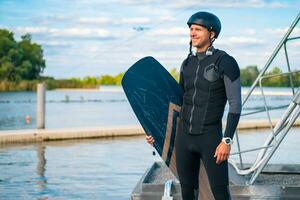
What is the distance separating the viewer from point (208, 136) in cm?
478

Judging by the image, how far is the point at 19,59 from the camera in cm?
12188

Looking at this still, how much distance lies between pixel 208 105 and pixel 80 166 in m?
7.51

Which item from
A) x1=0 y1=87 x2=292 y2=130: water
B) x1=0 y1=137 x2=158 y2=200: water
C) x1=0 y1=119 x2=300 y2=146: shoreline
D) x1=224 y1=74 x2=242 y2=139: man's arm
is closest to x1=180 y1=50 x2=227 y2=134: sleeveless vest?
x1=224 y1=74 x2=242 y2=139: man's arm

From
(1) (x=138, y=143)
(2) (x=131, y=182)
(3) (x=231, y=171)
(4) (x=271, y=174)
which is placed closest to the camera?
(3) (x=231, y=171)

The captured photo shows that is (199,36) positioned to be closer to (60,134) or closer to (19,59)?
(60,134)

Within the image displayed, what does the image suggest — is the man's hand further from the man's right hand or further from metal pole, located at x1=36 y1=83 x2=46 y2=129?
metal pole, located at x1=36 y1=83 x2=46 y2=129

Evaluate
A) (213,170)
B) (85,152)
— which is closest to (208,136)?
(213,170)

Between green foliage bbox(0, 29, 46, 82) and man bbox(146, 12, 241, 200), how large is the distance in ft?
368

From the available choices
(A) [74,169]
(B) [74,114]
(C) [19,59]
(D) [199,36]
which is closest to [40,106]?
(A) [74,169]

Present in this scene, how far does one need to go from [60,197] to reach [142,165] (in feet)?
12.8

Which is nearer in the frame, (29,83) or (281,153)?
(281,153)

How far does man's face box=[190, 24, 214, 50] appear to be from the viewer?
480 centimetres

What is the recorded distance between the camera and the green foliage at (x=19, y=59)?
116706mm

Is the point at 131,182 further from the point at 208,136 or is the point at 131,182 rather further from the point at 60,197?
the point at 208,136
